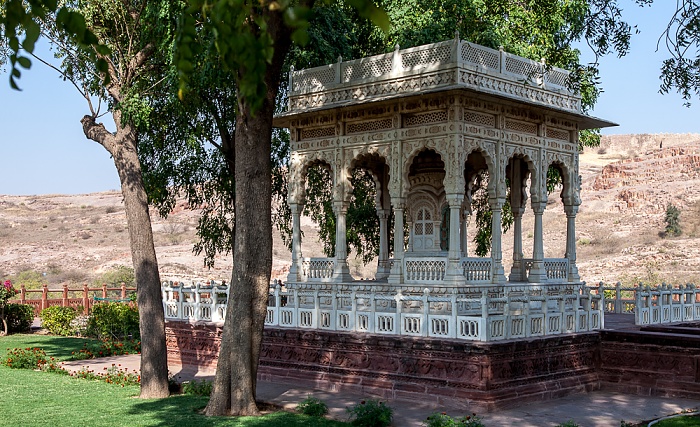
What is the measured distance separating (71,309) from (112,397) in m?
13.7

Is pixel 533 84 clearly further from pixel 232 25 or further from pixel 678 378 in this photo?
pixel 232 25

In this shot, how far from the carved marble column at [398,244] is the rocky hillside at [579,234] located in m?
31.0

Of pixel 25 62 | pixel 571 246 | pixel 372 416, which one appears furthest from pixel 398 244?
pixel 25 62

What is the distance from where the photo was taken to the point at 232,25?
4980 millimetres

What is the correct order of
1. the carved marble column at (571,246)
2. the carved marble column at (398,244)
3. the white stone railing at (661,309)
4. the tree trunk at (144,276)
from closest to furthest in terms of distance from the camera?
the tree trunk at (144,276) → the carved marble column at (398,244) → the white stone railing at (661,309) → the carved marble column at (571,246)

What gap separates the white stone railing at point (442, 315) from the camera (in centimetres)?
1437

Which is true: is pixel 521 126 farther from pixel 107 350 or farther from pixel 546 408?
pixel 107 350

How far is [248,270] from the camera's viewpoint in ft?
41.8

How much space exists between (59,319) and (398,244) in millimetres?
13604

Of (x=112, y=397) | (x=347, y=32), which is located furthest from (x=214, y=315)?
(x=347, y=32)

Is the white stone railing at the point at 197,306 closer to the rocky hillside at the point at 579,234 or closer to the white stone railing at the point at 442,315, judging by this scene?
the white stone railing at the point at 442,315

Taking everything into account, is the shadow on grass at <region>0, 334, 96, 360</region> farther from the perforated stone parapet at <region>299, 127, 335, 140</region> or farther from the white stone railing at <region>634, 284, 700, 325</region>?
the white stone railing at <region>634, 284, 700, 325</region>

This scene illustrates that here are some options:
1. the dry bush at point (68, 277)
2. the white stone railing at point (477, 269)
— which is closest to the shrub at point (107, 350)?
the white stone railing at point (477, 269)

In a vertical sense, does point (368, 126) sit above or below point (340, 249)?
above
